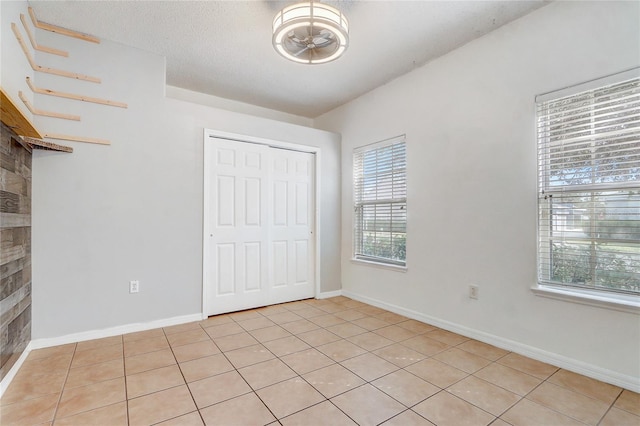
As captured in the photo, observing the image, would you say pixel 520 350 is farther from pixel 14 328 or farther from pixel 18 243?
pixel 18 243

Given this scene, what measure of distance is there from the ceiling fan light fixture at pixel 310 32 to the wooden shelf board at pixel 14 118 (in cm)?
157

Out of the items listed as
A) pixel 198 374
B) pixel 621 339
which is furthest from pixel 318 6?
pixel 621 339

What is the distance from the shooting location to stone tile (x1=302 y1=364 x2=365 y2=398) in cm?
193

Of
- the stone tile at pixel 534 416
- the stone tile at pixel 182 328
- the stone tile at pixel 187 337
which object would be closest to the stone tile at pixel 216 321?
the stone tile at pixel 182 328

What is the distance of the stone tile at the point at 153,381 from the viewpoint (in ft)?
6.25

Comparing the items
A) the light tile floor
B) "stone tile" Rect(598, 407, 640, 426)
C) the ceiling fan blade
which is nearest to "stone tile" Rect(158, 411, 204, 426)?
the light tile floor

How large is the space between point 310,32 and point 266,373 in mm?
2440

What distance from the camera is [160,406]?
5.73 feet

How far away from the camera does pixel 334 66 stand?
327cm

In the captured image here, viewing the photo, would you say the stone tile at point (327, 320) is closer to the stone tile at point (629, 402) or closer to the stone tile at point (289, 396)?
the stone tile at point (289, 396)

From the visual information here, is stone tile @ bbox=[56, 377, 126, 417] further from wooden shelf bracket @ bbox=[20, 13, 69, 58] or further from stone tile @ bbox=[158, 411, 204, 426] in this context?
wooden shelf bracket @ bbox=[20, 13, 69, 58]

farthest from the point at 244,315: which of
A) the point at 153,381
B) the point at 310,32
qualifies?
the point at 310,32

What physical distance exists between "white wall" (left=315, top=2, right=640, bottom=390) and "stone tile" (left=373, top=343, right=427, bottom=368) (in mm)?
681

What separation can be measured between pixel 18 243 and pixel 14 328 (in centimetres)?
59
